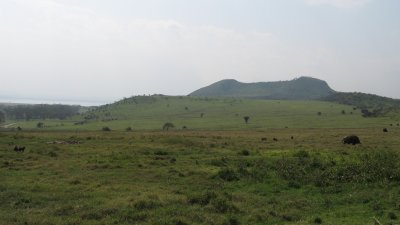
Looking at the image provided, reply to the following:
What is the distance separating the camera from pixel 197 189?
21.5 metres

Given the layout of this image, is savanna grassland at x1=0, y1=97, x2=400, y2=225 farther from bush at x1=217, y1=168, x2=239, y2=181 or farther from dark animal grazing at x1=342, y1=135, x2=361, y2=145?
dark animal grazing at x1=342, y1=135, x2=361, y2=145

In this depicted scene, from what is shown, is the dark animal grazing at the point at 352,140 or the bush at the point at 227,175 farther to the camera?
the dark animal grazing at the point at 352,140

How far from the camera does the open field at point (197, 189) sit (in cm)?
1623

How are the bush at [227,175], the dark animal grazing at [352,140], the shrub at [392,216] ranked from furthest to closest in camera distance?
the dark animal grazing at [352,140] < the bush at [227,175] < the shrub at [392,216]

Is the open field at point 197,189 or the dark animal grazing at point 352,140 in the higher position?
the dark animal grazing at point 352,140

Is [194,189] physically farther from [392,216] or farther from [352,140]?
[352,140]

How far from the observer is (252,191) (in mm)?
21516

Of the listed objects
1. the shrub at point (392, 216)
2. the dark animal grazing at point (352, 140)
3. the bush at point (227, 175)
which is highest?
the dark animal grazing at point (352, 140)

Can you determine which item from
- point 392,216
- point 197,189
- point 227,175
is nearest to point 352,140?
point 227,175

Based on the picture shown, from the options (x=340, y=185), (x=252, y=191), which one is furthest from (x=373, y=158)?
(x=252, y=191)

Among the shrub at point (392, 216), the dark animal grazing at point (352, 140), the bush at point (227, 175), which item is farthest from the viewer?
the dark animal grazing at point (352, 140)

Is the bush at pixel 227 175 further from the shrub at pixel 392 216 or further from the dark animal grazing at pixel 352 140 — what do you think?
the dark animal grazing at pixel 352 140

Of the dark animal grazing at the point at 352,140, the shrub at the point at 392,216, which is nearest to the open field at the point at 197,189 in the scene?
the shrub at the point at 392,216

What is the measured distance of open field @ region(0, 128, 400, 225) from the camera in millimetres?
16234
